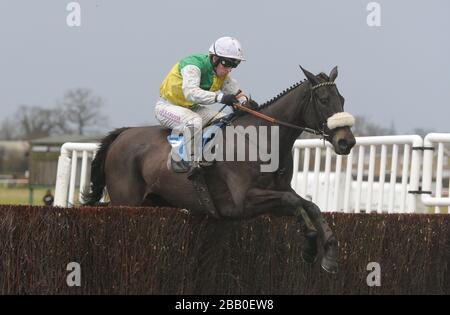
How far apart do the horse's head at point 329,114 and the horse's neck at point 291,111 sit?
9cm

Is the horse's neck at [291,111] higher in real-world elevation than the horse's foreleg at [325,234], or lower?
higher

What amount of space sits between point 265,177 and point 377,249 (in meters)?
1.23

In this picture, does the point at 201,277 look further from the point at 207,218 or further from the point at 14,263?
the point at 14,263

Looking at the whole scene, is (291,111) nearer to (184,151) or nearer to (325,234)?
(184,151)

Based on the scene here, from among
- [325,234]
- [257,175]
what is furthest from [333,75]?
[325,234]

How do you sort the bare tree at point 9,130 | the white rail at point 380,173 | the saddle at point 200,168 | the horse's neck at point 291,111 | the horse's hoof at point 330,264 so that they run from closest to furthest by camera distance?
the horse's hoof at point 330,264, the horse's neck at point 291,111, the saddle at point 200,168, the white rail at point 380,173, the bare tree at point 9,130

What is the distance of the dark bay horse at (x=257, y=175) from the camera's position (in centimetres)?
600

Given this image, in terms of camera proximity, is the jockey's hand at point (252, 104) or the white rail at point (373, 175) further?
the white rail at point (373, 175)

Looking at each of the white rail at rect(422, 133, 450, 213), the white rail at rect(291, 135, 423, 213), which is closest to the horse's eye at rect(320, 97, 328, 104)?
the white rail at rect(291, 135, 423, 213)

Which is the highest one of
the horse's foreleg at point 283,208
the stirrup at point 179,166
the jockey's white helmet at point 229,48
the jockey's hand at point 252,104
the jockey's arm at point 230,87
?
the jockey's white helmet at point 229,48

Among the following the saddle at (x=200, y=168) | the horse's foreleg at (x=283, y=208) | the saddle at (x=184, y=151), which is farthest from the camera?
the saddle at (x=184, y=151)

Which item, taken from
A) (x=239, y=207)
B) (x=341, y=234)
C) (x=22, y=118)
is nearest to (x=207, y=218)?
(x=239, y=207)

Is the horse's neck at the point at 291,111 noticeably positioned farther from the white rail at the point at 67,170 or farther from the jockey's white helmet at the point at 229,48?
the white rail at the point at 67,170

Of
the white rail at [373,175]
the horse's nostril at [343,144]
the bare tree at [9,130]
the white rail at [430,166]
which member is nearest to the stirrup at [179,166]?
the horse's nostril at [343,144]
